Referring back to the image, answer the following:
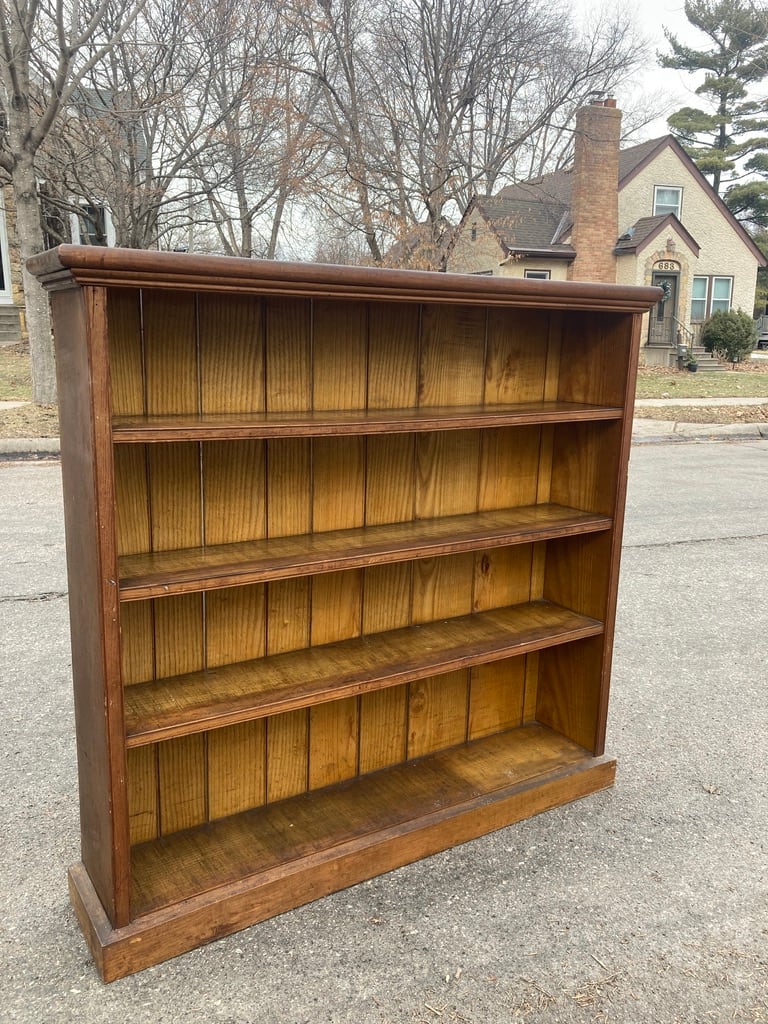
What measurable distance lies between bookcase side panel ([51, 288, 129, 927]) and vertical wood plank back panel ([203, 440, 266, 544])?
42 centimetres

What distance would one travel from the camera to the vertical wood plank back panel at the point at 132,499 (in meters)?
2.20

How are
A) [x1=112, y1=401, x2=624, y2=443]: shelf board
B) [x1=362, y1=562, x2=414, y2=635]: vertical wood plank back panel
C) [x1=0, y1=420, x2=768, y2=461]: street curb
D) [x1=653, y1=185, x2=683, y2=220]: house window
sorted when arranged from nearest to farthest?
[x1=112, y1=401, x2=624, y2=443]: shelf board < [x1=362, y1=562, x2=414, y2=635]: vertical wood plank back panel < [x1=0, y1=420, x2=768, y2=461]: street curb < [x1=653, y1=185, x2=683, y2=220]: house window

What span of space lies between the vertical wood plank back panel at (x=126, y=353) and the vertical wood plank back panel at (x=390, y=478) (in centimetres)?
77

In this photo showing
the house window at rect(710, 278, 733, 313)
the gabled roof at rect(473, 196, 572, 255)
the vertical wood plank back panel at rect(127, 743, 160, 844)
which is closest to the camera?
the vertical wood plank back panel at rect(127, 743, 160, 844)

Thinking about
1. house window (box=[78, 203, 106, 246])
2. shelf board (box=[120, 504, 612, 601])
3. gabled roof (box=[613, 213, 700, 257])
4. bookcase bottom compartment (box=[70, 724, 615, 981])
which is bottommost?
bookcase bottom compartment (box=[70, 724, 615, 981])

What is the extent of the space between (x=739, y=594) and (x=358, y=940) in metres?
3.92

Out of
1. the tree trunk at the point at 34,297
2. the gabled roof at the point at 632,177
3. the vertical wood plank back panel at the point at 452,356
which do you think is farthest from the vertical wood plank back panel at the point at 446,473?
the gabled roof at the point at 632,177

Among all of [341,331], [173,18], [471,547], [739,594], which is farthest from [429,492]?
[173,18]

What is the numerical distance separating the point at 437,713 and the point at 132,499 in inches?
54.6

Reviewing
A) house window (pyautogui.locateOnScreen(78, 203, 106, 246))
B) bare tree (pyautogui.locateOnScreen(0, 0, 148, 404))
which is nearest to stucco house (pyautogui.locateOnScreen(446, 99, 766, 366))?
house window (pyautogui.locateOnScreen(78, 203, 106, 246))

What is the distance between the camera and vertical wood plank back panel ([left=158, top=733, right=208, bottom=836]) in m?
2.44

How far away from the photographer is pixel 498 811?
2688 mm

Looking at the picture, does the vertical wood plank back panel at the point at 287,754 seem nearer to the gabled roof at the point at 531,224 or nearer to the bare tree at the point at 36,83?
the bare tree at the point at 36,83

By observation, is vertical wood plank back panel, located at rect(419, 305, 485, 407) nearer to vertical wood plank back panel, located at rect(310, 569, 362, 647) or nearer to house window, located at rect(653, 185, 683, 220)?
vertical wood plank back panel, located at rect(310, 569, 362, 647)
